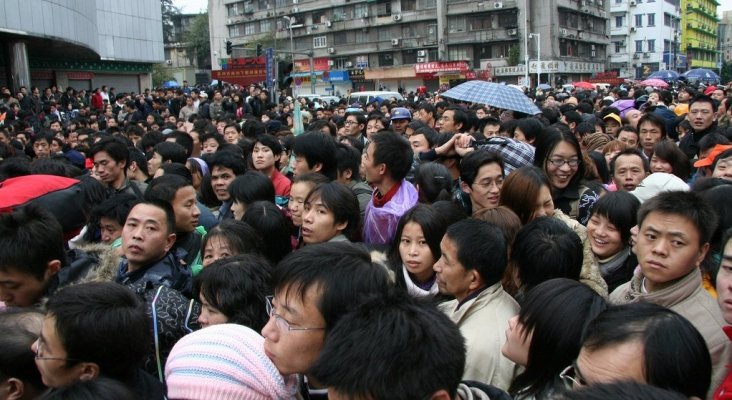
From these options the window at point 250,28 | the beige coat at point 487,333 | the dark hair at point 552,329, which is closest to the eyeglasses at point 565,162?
the beige coat at point 487,333

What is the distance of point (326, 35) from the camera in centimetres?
5631

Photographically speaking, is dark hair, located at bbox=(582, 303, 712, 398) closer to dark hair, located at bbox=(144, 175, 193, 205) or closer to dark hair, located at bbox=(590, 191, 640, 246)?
dark hair, located at bbox=(590, 191, 640, 246)

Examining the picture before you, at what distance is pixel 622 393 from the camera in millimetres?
1369

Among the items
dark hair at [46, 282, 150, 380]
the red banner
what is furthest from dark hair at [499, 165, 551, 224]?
the red banner

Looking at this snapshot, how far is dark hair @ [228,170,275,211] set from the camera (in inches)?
180

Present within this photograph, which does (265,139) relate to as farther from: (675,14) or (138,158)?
(675,14)

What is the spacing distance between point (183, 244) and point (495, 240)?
226 centimetres

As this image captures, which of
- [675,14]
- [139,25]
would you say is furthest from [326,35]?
[675,14]

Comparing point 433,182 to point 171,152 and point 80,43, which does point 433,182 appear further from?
point 80,43

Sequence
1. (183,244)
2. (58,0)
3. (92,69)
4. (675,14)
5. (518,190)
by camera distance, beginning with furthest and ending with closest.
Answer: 1. (675,14)
2. (92,69)
3. (58,0)
4. (183,244)
5. (518,190)

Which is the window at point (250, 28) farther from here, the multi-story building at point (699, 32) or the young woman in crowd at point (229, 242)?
the young woman in crowd at point (229, 242)

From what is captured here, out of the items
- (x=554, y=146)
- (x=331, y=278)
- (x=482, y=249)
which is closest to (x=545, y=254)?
(x=482, y=249)

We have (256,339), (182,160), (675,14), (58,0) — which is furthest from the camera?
(675,14)

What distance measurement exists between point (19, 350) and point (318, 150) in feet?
9.98
